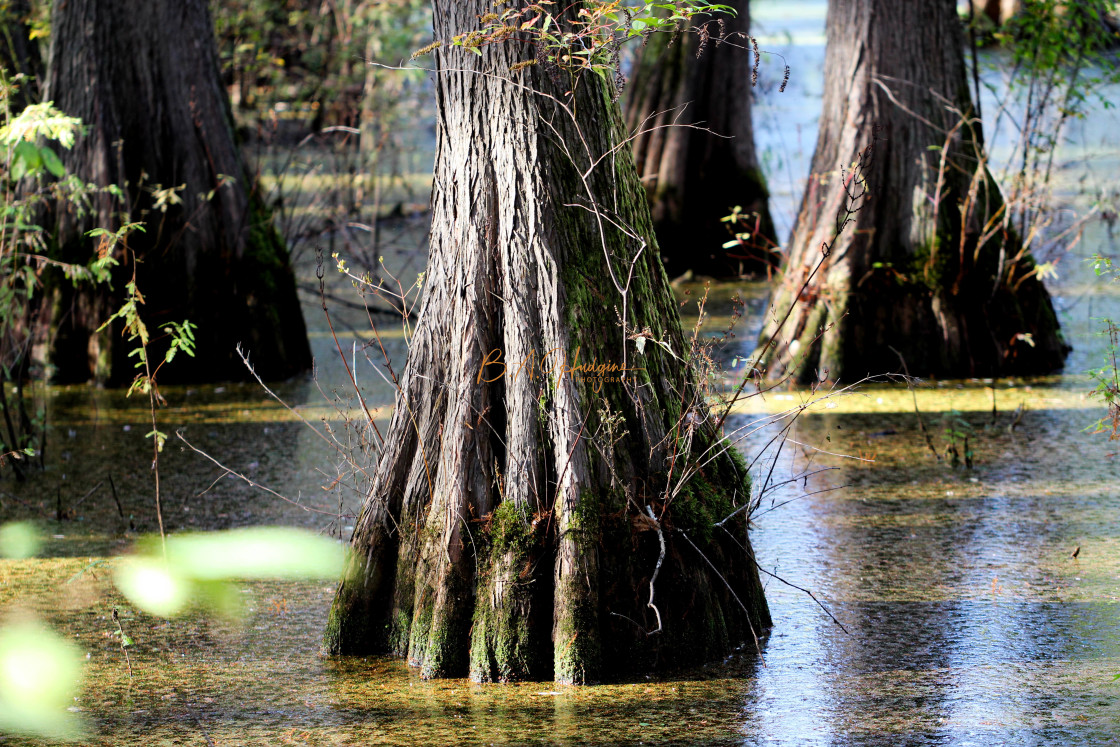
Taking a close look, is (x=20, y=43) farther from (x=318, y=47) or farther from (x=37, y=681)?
(x=37, y=681)

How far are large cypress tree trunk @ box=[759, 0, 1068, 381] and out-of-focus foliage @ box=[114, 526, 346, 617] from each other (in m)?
3.40

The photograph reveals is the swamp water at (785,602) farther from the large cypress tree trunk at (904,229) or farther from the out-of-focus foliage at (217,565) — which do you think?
the large cypress tree trunk at (904,229)

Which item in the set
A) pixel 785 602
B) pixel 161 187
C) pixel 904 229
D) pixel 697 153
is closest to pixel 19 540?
pixel 161 187

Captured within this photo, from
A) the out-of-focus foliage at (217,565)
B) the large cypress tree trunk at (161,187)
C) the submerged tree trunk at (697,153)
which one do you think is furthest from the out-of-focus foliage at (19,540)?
the submerged tree trunk at (697,153)

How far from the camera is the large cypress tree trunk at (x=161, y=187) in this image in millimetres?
7910

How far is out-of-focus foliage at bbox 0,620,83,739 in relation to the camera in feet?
12.7

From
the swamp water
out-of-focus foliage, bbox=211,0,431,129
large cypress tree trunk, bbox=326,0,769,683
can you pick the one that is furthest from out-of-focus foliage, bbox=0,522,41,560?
out-of-focus foliage, bbox=211,0,431,129

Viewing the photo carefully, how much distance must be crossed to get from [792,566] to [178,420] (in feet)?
13.3

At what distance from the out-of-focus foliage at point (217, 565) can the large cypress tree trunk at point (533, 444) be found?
2.92 ft
